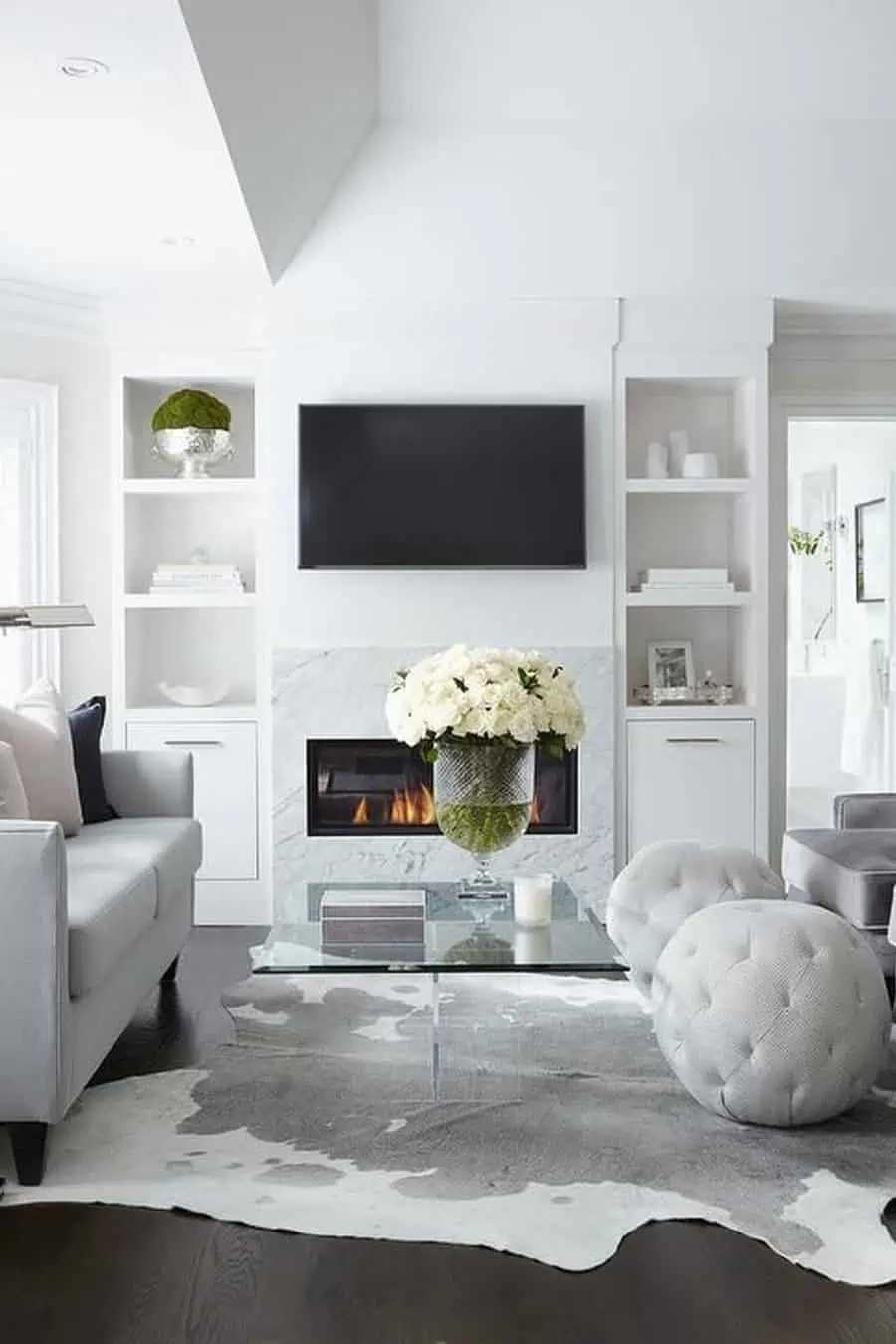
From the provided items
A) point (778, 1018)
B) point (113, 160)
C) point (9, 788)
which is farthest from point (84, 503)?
point (778, 1018)

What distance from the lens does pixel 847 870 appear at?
4.34 m

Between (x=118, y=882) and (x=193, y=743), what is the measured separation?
90.3 inches

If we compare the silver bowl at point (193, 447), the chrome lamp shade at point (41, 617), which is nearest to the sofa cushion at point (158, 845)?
the chrome lamp shade at point (41, 617)

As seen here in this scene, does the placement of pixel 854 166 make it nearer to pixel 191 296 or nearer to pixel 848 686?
pixel 191 296

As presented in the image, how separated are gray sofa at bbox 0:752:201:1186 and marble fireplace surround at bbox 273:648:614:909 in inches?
68.7

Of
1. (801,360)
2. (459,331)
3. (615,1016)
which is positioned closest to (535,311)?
(459,331)

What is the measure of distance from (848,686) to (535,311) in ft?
14.4

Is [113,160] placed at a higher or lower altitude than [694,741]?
higher

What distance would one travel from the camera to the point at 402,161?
5.64 metres

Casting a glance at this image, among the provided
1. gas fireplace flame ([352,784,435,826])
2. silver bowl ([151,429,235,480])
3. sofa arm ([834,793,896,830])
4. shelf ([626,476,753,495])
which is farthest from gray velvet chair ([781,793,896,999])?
silver bowl ([151,429,235,480])

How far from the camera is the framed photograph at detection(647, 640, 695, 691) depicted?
6.19 m

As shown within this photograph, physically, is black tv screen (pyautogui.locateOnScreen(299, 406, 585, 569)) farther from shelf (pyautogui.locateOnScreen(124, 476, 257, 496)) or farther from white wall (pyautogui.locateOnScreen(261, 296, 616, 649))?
shelf (pyautogui.locateOnScreen(124, 476, 257, 496))

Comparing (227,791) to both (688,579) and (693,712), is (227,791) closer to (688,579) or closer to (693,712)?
(693,712)

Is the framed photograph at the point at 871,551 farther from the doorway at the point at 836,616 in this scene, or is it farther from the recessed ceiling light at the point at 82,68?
the recessed ceiling light at the point at 82,68
